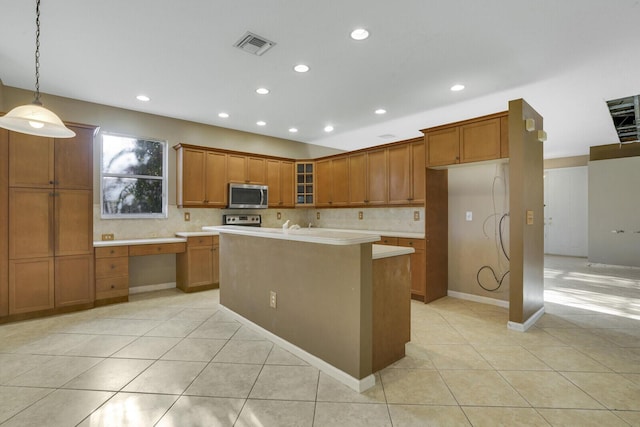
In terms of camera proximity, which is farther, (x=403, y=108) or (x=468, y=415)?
(x=403, y=108)

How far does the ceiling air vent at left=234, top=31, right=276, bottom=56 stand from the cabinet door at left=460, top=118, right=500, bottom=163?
248 centimetres

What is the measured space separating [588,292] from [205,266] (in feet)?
19.3

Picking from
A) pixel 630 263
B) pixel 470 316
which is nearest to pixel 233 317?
pixel 470 316

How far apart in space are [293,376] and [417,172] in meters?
3.31

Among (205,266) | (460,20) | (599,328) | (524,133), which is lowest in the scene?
(599,328)

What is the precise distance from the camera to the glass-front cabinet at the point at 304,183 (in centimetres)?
627

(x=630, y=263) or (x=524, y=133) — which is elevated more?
(x=524, y=133)

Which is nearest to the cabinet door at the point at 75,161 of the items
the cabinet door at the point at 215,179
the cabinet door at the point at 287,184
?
the cabinet door at the point at 215,179

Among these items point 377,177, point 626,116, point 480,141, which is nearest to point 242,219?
point 377,177

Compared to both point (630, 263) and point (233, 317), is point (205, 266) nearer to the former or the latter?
point (233, 317)

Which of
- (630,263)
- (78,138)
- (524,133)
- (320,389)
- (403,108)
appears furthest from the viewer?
(630,263)

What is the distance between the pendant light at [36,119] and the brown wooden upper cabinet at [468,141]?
3.94m

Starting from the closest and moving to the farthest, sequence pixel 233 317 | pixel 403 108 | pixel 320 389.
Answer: pixel 320 389
pixel 233 317
pixel 403 108

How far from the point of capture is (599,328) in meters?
3.22
